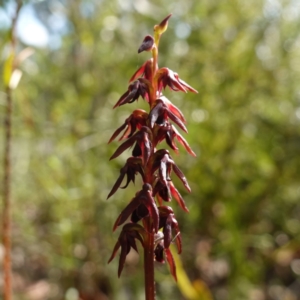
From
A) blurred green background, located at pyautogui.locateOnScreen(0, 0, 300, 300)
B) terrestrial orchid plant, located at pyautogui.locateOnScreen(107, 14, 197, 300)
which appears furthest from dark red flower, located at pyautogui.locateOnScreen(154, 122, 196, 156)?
blurred green background, located at pyautogui.locateOnScreen(0, 0, 300, 300)

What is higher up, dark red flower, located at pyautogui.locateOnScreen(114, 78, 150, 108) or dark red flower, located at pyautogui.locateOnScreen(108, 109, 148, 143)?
dark red flower, located at pyautogui.locateOnScreen(114, 78, 150, 108)

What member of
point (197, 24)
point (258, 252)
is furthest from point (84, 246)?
point (197, 24)

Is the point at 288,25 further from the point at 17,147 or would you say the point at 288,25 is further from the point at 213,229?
the point at 17,147

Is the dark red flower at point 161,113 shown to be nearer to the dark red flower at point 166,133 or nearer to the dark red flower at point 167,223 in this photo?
the dark red flower at point 166,133

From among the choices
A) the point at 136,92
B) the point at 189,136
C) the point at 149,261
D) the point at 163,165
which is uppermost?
the point at 189,136

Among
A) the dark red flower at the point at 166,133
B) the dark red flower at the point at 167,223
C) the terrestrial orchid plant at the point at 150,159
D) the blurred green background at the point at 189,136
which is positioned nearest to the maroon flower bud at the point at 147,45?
the terrestrial orchid plant at the point at 150,159

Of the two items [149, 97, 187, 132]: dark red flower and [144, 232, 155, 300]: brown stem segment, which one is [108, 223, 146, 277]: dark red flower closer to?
[144, 232, 155, 300]: brown stem segment

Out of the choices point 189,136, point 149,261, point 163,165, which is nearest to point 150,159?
point 163,165

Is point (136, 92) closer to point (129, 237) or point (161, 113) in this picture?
point (161, 113)
